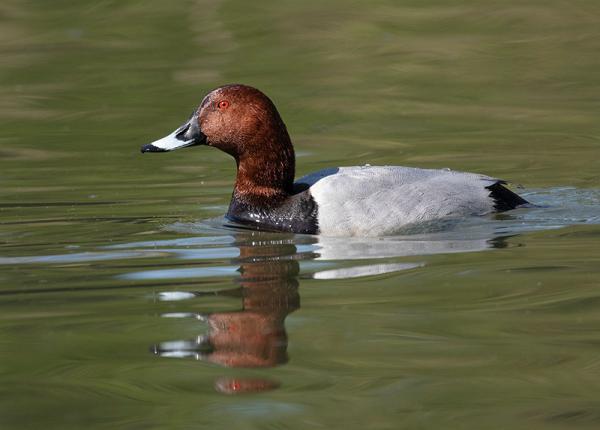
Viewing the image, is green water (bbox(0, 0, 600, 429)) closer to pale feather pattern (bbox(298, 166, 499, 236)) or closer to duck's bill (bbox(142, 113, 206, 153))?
pale feather pattern (bbox(298, 166, 499, 236))

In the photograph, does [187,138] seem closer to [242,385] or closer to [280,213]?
[280,213]

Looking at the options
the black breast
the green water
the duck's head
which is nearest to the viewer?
the green water

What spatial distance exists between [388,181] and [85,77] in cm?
827

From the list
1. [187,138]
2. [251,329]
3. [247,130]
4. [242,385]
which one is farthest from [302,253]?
[242,385]

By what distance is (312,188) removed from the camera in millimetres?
8367

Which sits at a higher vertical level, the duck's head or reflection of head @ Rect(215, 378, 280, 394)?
the duck's head

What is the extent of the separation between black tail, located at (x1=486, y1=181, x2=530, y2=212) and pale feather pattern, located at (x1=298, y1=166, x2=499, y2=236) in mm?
43

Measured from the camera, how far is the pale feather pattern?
799 cm

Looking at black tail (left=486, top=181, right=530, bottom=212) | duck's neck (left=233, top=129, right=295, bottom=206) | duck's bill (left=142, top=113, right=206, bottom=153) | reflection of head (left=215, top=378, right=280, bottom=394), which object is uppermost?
duck's bill (left=142, top=113, right=206, bottom=153)

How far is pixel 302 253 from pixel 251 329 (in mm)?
1902

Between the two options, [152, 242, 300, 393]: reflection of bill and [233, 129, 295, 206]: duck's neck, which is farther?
[233, 129, 295, 206]: duck's neck

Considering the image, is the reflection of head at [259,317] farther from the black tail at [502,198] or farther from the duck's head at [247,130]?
the black tail at [502,198]

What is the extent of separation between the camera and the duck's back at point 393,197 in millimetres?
7992

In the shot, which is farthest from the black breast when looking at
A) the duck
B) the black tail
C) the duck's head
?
the black tail
